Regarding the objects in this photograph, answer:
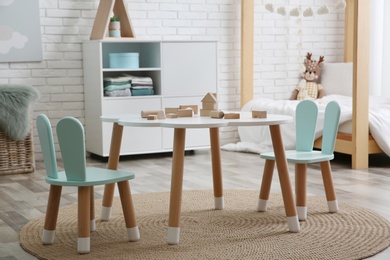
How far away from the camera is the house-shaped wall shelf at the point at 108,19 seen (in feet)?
18.5

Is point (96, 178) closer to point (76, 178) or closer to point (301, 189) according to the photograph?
point (76, 178)

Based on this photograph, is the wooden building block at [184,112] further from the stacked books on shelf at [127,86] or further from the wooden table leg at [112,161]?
the stacked books on shelf at [127,86]

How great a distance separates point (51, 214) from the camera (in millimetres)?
3055

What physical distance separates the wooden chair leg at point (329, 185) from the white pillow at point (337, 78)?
3010mm

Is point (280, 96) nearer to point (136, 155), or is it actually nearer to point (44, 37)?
point (136, 155)

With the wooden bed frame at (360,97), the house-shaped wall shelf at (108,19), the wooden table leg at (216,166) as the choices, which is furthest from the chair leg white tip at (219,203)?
the house-shaped wall shelf at (108,19)

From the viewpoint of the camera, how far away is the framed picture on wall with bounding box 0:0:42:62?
18.3 feet

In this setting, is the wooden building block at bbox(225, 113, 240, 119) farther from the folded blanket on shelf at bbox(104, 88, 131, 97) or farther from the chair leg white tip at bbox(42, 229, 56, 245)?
the folded blanket on shelf at bbox(104, 88, 131, 97)

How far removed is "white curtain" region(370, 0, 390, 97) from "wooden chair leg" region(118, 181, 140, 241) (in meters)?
4.21

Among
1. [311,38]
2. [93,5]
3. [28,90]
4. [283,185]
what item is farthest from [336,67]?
[283,185]

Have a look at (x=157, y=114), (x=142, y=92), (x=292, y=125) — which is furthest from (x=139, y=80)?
(x=157, y=114)

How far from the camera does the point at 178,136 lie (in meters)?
3.07

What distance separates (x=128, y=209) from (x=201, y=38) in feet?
11.9

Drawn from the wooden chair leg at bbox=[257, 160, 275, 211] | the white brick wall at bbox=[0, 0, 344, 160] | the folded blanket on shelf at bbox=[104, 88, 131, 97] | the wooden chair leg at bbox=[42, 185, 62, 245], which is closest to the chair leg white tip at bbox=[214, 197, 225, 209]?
the wooden chair leg at bbox=[257, 160, 275, 211]
